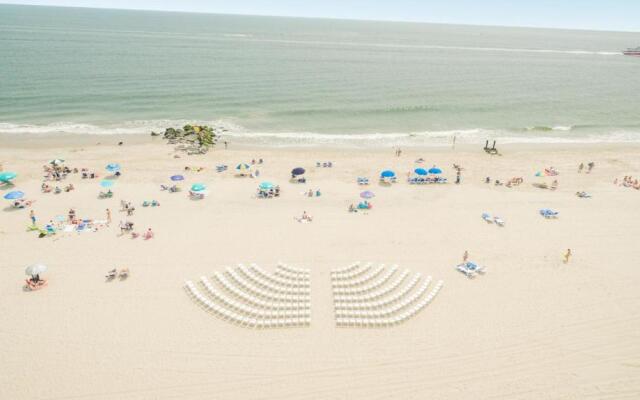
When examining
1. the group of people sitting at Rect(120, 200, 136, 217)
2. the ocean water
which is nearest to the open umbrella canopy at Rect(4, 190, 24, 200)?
the group of people sitting at Rect(120, 200, 136, 217)

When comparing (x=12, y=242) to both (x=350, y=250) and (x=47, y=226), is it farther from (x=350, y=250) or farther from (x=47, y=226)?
(x=350, y=250)

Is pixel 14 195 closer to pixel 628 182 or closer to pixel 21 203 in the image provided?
pixel 21 203

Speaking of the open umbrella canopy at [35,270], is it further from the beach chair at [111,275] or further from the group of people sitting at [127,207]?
the group of people sitting at [127,207]

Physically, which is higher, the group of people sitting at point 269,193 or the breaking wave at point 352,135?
the breaking wave at point 352,135

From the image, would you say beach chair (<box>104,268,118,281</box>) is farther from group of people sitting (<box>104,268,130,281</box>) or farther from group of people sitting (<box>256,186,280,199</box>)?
group of people sitting (<box>256,186,280,199</box>)

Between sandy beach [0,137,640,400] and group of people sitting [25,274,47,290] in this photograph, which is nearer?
sandy beach [0,137,640,400]

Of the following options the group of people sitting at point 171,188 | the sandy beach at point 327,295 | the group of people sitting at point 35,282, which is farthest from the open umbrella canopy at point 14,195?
the group of people sitting at point 35,282

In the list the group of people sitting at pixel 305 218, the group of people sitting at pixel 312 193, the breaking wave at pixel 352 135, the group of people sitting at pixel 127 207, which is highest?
the breaking wave at pixel 352 135
